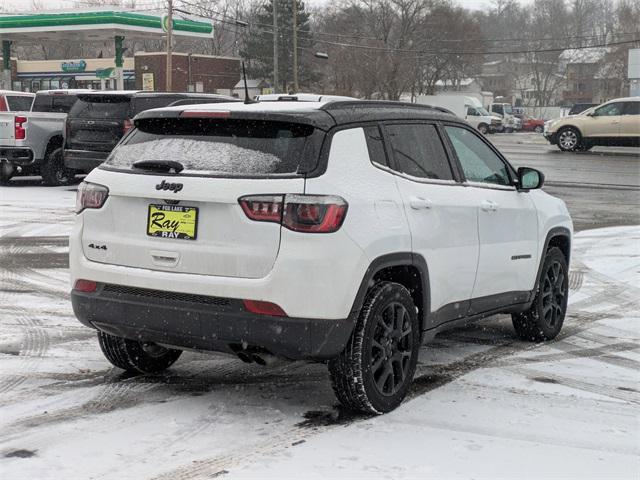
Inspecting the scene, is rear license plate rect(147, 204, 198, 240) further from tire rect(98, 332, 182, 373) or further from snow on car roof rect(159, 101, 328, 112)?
tire rect(98, 332, 182, 373)

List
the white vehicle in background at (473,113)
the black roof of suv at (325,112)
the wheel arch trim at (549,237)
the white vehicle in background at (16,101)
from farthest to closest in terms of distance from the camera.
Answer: the white vehicle in background at (473,113) < the white vehicle in background at (16,101) < the wheel arch trim at (549,237) < the black roof of suv at (325,112)

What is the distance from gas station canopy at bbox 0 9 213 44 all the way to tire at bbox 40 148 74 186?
29.1m

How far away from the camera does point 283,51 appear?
78.4 m

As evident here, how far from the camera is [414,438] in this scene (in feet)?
15.0

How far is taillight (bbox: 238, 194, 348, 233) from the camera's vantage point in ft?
14.7

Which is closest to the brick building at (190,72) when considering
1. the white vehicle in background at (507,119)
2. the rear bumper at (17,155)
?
the white vehicle in background at (507,119)

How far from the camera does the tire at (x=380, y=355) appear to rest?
475cm

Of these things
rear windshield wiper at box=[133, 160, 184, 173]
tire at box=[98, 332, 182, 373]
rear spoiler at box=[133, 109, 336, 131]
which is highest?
rear spoiler at box=[133, 109, 336, 131]

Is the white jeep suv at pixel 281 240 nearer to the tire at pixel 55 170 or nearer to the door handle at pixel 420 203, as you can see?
the door handle at pixel 420 203

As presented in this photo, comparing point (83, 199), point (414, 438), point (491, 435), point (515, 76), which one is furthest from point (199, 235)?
point (515, 76)

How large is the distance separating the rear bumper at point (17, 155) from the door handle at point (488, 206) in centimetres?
1398

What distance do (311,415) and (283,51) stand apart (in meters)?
75.5

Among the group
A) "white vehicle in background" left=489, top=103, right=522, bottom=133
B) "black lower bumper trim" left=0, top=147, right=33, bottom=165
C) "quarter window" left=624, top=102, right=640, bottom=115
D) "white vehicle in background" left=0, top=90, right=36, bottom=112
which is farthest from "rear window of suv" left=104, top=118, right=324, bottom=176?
"white vehicle in background" left=489, top=103, right=522, bottom=133

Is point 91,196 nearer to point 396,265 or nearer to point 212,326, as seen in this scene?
point 212,326
